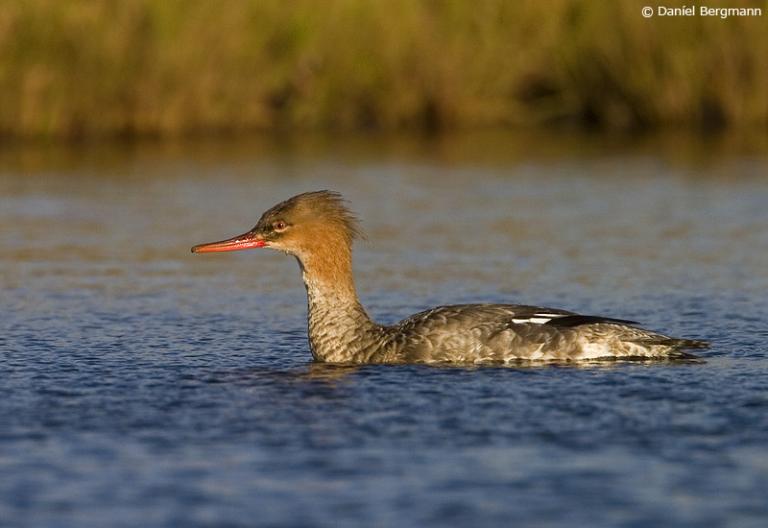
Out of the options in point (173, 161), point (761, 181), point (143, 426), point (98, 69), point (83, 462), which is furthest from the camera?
point (98, 69)

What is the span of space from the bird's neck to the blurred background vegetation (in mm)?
12477

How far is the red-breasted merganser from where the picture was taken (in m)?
8.72

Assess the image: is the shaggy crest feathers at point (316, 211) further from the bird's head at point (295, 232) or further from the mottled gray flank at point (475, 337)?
the mottled gray flank at point (475, 337)

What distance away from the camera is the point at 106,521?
571cm

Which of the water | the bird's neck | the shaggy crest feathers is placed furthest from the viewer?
the shaggy crest feathers

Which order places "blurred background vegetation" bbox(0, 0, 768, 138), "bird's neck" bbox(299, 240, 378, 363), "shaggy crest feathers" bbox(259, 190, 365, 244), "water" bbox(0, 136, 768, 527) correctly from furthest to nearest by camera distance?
"blurred background vegetation" bbox(0, 0, 768, 138), "shaggy crest feathers" bbox(259, 190, 365, 244), "bird's neck" bbox(299, 240, 378, 363), "water" bbox(0, 136, 768, 527)

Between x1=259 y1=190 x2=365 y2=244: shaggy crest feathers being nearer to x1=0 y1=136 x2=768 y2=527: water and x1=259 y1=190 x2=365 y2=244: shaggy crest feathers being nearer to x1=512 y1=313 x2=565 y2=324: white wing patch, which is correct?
x1=0 y1=136 x2=768 y2=527: water

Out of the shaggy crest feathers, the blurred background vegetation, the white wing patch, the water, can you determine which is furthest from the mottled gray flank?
the blurred background vegetation

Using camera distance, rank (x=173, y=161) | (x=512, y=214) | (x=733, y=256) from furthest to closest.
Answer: (x=173, y=161), (x=512, y=214), (x=733, y=256)

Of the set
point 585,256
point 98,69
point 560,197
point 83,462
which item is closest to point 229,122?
point 98,69

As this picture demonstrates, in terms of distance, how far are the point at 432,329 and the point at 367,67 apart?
14563mm

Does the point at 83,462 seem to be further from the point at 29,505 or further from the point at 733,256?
the point at 733,256

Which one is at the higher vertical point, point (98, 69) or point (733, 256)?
point (98, 69)

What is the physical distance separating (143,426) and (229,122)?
52.3 feet
